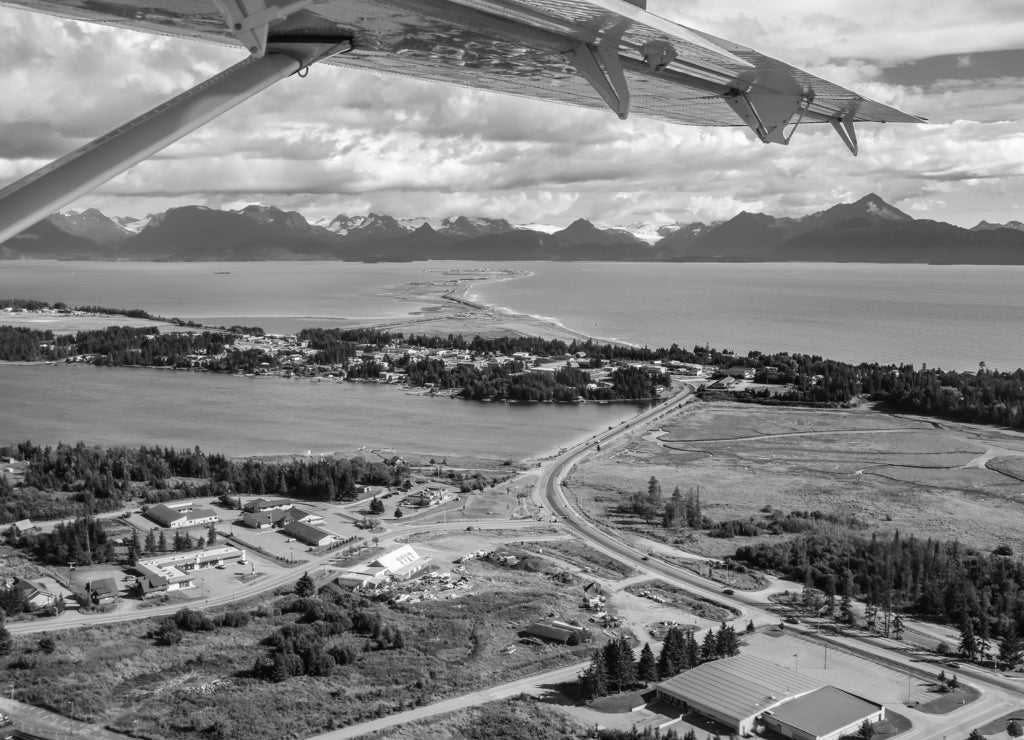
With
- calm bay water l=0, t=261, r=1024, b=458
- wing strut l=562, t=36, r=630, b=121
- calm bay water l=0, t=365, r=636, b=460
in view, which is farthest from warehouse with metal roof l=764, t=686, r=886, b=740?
calm bay water l=0, t=261, r=1024, b=458

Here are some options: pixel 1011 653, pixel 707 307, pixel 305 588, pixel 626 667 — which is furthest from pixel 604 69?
pixel 707 307

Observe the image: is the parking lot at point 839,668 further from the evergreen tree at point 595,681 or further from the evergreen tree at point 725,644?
the evergreen tree at point 595,681

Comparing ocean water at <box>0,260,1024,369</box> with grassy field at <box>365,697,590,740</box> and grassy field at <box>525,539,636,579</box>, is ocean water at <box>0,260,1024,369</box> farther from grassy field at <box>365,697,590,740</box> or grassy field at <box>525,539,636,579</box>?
grassy field at <box>365,697,590,740</box>

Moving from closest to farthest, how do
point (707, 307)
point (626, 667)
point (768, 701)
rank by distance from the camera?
point (768, 701) → point (626, 667) → point (707, 307)

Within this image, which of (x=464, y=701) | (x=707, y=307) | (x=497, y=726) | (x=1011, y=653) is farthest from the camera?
(x=707, y=307)

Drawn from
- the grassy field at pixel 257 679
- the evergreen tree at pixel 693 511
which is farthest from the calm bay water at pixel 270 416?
the grassy field at pixel 257 679

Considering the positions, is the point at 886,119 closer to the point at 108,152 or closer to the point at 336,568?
the point at 108,152

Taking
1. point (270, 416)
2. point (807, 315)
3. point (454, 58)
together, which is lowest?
point (270, 416)

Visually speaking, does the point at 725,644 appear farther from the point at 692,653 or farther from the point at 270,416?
the point at 270,416
